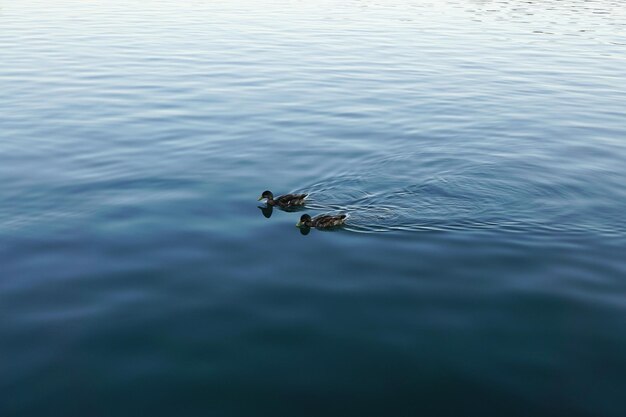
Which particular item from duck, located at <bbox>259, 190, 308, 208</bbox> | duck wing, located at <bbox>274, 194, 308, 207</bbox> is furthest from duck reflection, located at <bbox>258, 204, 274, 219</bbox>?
duck wing, located at <bbox>274, 194, 308, 207</bbox>

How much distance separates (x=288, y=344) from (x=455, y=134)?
44.0ft

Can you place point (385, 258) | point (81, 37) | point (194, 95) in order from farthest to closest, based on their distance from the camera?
point (81, 37), point (194, 95), point (385, 258)

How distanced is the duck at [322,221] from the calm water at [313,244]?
352 millimetres

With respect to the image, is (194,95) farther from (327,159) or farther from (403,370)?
(403,370)

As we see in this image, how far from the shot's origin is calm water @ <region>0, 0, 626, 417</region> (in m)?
11.1

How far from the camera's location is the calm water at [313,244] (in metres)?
11.1

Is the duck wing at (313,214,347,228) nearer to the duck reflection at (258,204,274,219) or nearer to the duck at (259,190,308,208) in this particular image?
the duck at (259,190,308,208)

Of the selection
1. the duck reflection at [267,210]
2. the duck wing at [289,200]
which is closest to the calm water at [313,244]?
the duck reflection at [267,210]

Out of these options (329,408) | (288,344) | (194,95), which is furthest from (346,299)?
(194,95)

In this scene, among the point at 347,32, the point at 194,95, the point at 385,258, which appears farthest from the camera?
the point at 347,32

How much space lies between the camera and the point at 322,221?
16438mm

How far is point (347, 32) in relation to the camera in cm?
4562

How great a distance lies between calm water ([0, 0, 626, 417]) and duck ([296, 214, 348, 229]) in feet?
1.15

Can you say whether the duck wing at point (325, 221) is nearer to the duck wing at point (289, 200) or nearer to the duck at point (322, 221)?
the duck at point (322, 221)
